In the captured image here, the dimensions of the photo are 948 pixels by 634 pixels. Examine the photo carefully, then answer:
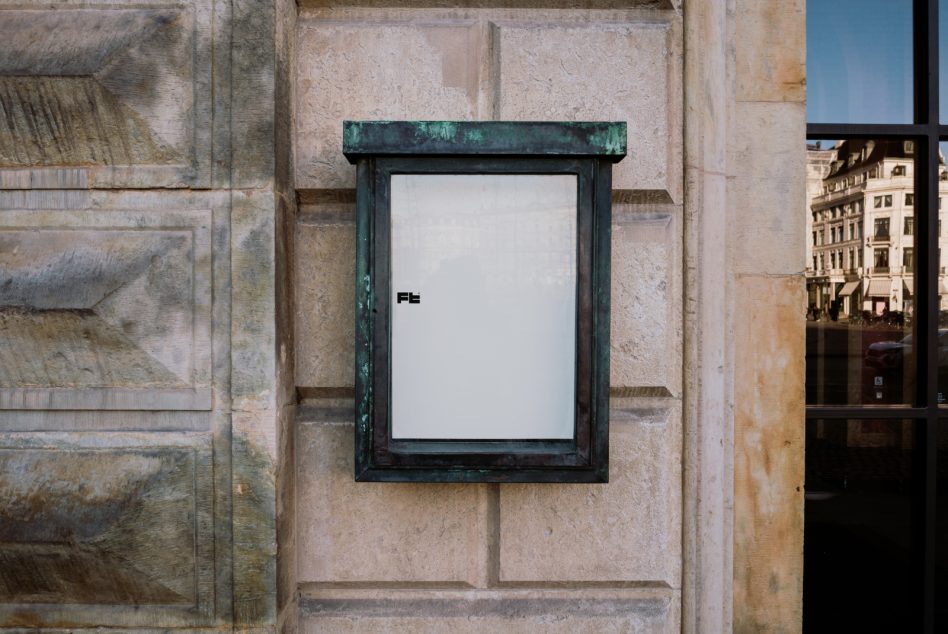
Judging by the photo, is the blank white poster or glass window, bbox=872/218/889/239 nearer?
Answer: the blank white poster

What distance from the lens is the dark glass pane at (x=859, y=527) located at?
250 cm

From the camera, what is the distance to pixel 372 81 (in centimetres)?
217

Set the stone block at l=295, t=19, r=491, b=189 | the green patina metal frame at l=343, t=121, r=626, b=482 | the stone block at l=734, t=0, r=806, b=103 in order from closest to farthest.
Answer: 1. the green patina metal frame at l=343, t=121, r=626, b=482
2. the stone block at l=295, t=19, r=491, b=189
3. the stone block at l=734, t=0, r=806, b=103

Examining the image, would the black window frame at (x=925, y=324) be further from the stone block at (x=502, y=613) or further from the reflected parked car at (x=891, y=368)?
the stone block at (x=502, y=613)

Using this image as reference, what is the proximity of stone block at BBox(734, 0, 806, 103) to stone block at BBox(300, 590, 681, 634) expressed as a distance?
1.98 metres

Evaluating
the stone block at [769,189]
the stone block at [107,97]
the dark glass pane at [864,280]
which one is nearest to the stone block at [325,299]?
the stone block at [107,97]

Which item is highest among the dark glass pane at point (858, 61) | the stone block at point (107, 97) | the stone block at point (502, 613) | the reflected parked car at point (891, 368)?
the dark glass pane at point (858, 61)

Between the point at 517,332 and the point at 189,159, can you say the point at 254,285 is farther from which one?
the point at 517,332

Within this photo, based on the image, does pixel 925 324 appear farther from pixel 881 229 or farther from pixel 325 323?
pixel 325 323

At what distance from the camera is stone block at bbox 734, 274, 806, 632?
2.28 meters

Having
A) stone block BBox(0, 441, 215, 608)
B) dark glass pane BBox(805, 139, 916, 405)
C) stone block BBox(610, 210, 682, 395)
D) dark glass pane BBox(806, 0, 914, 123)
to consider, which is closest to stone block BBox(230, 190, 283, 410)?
stone block BBox(0, 441, 215, 608)

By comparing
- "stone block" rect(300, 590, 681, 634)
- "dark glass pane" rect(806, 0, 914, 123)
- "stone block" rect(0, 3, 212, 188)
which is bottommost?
"stone block" rect(300, 590, 681, 634)

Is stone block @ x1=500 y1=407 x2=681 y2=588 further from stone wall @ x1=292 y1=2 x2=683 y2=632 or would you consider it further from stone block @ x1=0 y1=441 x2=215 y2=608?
stone block @ x1=0 y1=441 x2=215 y2=608

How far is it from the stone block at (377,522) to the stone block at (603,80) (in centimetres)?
137
